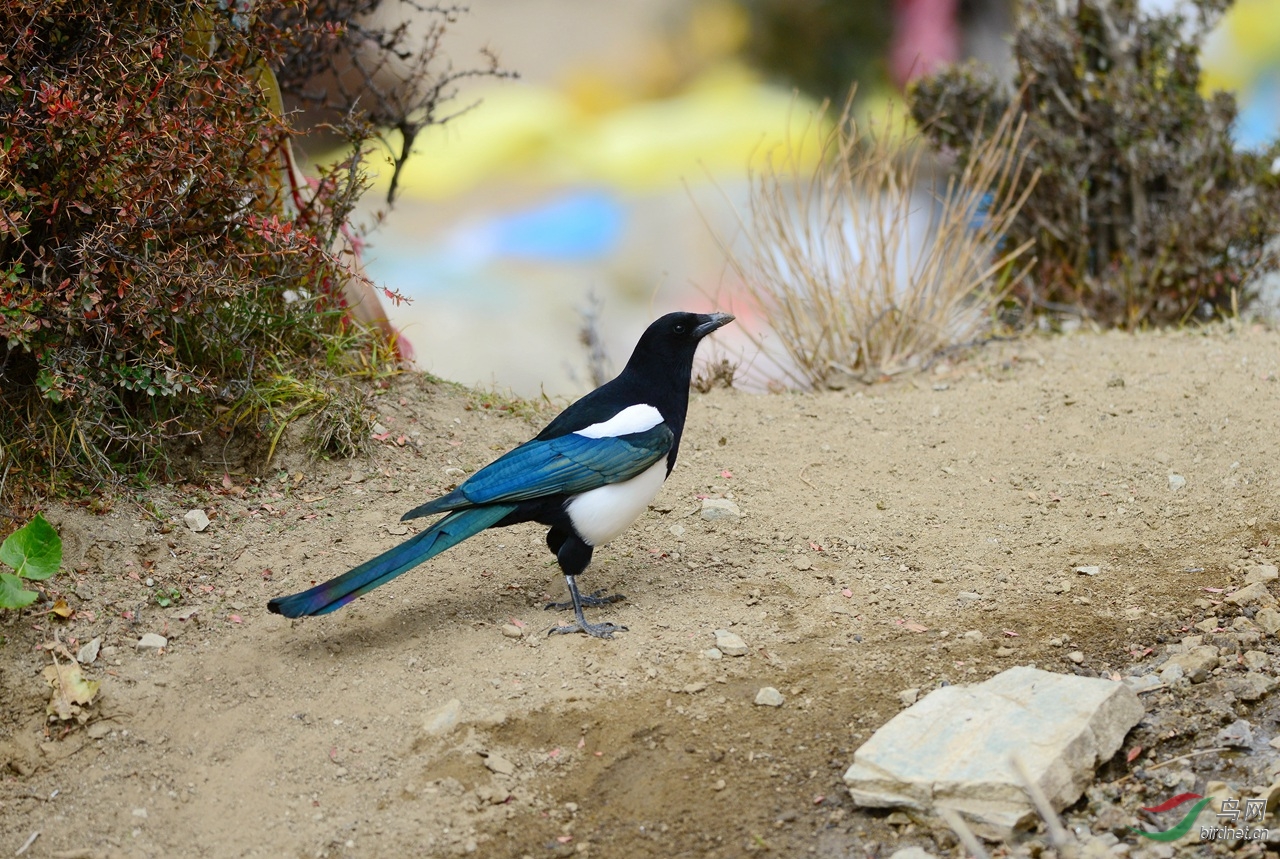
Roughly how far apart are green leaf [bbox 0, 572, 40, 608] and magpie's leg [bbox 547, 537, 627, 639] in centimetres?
122

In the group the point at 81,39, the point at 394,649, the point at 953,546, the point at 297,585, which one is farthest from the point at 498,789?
the point at 81,39

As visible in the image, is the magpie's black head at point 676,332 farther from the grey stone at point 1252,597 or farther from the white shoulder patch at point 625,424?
the grey stone at point 1252,597

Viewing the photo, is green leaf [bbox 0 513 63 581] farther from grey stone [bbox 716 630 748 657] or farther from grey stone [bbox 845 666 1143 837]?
grey stone [bbox 845 666 1143 837]

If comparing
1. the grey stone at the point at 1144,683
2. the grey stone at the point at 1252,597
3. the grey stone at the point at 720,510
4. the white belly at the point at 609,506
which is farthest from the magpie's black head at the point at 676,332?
the grey stone at the point at 1252,597

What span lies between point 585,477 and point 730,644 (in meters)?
0.55

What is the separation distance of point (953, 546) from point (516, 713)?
1.44m

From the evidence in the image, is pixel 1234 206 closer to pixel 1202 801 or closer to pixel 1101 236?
pixel 1101 236

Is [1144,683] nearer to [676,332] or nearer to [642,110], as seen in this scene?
[676,332]

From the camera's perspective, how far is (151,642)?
3.05 m

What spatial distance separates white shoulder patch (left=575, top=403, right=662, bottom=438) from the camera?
10.5 feet

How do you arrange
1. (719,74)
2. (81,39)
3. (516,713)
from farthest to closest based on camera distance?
(719,74) → (81,39) → (516,713)

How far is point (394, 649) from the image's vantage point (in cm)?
305

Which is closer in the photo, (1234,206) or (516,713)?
(516,713)

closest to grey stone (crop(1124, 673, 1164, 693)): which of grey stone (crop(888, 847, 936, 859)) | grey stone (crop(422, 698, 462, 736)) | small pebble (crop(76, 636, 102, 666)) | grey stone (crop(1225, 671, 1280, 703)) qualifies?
grey stone (crop(1225, 671, 1280, 703))
